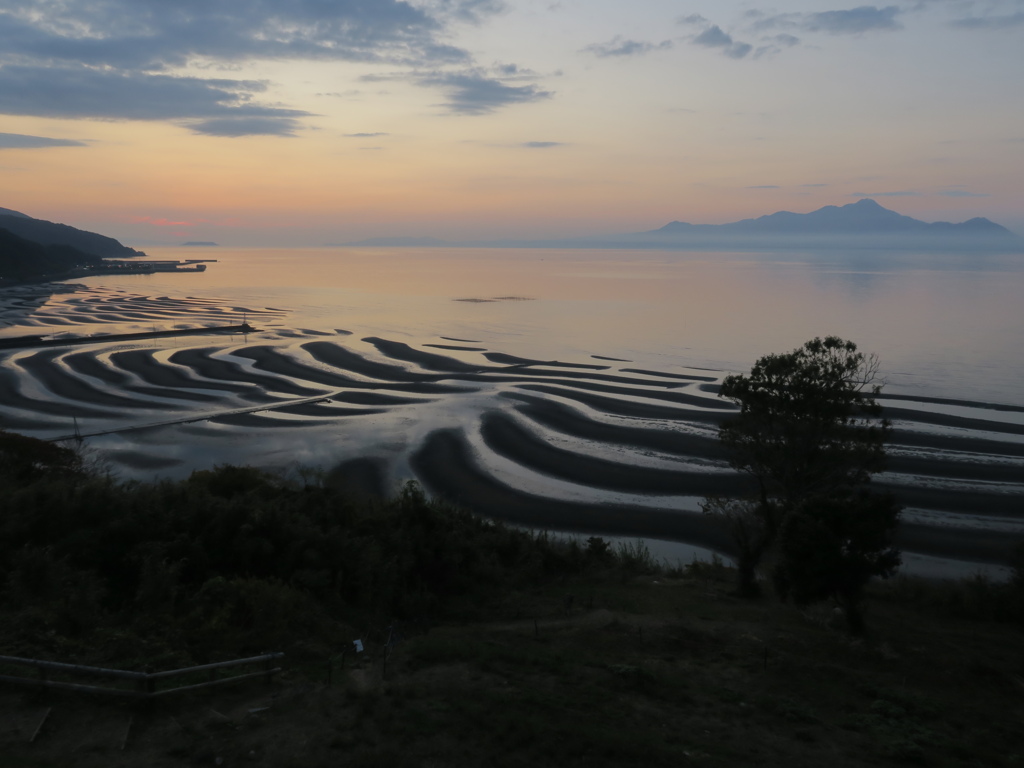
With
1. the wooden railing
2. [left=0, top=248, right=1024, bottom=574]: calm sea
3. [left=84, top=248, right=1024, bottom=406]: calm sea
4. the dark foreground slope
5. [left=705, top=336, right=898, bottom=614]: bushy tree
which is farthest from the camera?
[left=84, top=248, right=1024, bottom=406]: calm sea

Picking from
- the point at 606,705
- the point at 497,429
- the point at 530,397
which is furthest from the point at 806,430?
the point at 530,397

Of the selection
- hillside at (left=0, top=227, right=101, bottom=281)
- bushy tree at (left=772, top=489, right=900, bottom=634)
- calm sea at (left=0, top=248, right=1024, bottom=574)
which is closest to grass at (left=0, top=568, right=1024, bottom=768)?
bushy tree at (left=772, top=489, right=900, bottom=634)

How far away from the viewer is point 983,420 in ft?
127

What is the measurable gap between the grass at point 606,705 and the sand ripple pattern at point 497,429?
11317 millimetres

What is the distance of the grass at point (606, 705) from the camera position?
9023mm

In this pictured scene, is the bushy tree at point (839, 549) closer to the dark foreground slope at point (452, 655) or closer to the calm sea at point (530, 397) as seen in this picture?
the dark foreground slope at point (452, 655)

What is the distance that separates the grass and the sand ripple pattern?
11317mm

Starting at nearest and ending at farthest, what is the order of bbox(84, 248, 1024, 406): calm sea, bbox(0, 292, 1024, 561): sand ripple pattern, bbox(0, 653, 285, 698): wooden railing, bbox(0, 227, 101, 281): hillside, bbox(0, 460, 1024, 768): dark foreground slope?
1. bbox(0, 653, 285, 698): wooden railing
2. bbox(0, 460, 1024, 768): dark foreground slope
3. bbox(0, 292, 1024, 561): sand ripple pattern
4. bbox(84, 248, 1024, 406): calm sea
5. bbox(0, 227, 101, 281): hillside

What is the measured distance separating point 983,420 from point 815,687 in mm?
33925

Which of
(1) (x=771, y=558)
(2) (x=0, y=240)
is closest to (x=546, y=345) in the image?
(1) (x=771, y=558)

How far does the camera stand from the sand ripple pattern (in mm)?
28234

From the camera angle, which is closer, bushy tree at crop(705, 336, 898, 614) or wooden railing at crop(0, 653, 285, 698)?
wooden railing at crop(0, 653, 285, 698)

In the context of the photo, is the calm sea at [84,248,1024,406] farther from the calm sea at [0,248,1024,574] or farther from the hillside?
the hillside

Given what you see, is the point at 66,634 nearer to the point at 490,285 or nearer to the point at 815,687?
the point at 815,687
